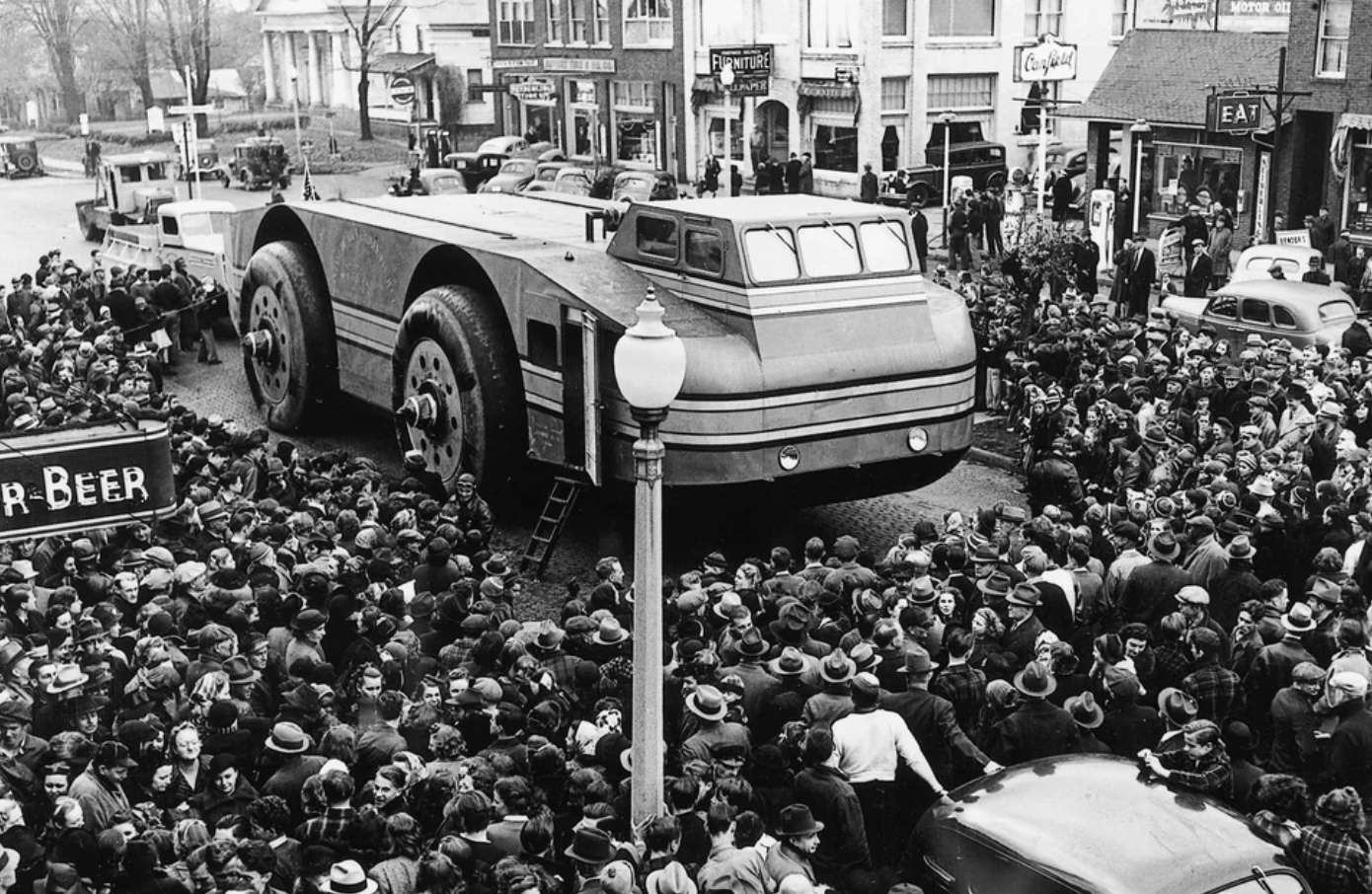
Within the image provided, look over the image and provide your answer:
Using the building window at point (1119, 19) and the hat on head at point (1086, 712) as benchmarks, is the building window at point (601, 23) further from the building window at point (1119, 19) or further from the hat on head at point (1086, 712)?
the hat on head at point (1086, 712)

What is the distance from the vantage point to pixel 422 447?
616 inches

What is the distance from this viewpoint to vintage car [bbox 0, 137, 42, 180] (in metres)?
59.4

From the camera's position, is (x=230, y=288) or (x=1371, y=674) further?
(x=230, y=288)

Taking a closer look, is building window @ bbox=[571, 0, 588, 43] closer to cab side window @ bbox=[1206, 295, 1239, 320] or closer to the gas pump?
the gas pump

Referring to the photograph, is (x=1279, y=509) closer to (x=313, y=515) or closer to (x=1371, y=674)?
A: (x=1371, y=674)

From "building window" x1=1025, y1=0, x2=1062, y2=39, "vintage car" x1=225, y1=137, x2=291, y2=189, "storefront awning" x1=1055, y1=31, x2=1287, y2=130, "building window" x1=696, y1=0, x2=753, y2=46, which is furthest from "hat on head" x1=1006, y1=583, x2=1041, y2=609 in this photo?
"vintage car" x1=225, y1=137, x2=291, y2=189

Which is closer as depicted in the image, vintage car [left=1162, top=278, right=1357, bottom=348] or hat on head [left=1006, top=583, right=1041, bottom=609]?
hat on head [left=1006, top=583, right=1041, bottom=609]

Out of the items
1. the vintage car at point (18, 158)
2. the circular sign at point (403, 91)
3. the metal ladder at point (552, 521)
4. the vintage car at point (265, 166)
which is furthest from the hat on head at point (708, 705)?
the vintage car at point (18, 158)

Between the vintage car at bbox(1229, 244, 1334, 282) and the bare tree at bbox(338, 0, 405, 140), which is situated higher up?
the bare tree at bbox(338, 0, 405, 140)

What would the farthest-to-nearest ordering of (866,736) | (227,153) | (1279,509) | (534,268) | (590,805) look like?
1. (227,153)
2. (534,268)
3. (1279,509)
4. (866,736)
5. (590,805)

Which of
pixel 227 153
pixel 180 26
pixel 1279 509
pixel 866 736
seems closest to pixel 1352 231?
pixel 1279 509

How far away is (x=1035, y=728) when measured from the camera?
8586mm

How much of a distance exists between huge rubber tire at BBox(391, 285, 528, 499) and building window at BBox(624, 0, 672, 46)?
101 feet

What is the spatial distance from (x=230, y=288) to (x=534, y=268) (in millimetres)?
8552
